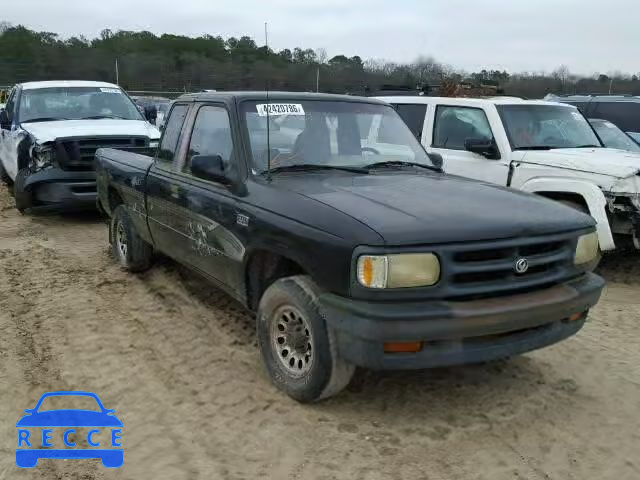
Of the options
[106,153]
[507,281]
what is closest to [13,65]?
[106,153]

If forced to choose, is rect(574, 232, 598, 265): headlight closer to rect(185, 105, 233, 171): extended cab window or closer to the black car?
rect(185, 105, 233, 171): extended cab window

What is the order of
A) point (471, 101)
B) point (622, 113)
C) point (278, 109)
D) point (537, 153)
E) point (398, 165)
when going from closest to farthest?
point (278, 109) < point (398, 165) < point (537, 153) < point (471, 101) < point (622, 113)

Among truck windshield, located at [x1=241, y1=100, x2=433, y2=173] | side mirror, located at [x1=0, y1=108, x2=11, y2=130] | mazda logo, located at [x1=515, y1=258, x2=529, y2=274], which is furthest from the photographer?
side mirror, located at [x1=0, y1=108, x2=11, y2=130]

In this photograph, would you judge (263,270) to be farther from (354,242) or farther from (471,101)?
(471,101)

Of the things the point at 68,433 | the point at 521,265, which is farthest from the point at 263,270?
the point at 521,265

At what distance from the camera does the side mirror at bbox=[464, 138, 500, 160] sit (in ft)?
23.0

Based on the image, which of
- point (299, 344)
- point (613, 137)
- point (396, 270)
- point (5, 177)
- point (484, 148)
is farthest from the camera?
A: point (5, 177)

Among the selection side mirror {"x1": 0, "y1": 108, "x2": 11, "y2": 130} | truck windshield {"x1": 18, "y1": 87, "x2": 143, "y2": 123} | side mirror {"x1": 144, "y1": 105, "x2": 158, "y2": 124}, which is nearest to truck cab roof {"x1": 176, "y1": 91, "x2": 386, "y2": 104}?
truck windshield {"x1": 18, "y1": 87, "x2": 143, "y2": 123}

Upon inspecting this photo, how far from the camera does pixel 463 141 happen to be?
24.7 feet

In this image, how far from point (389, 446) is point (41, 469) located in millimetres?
1757

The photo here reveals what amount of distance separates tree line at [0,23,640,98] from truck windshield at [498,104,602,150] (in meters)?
2.43

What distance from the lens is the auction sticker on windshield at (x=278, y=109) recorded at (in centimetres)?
436

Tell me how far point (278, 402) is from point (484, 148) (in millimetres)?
4419

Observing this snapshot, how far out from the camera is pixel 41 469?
305cm
